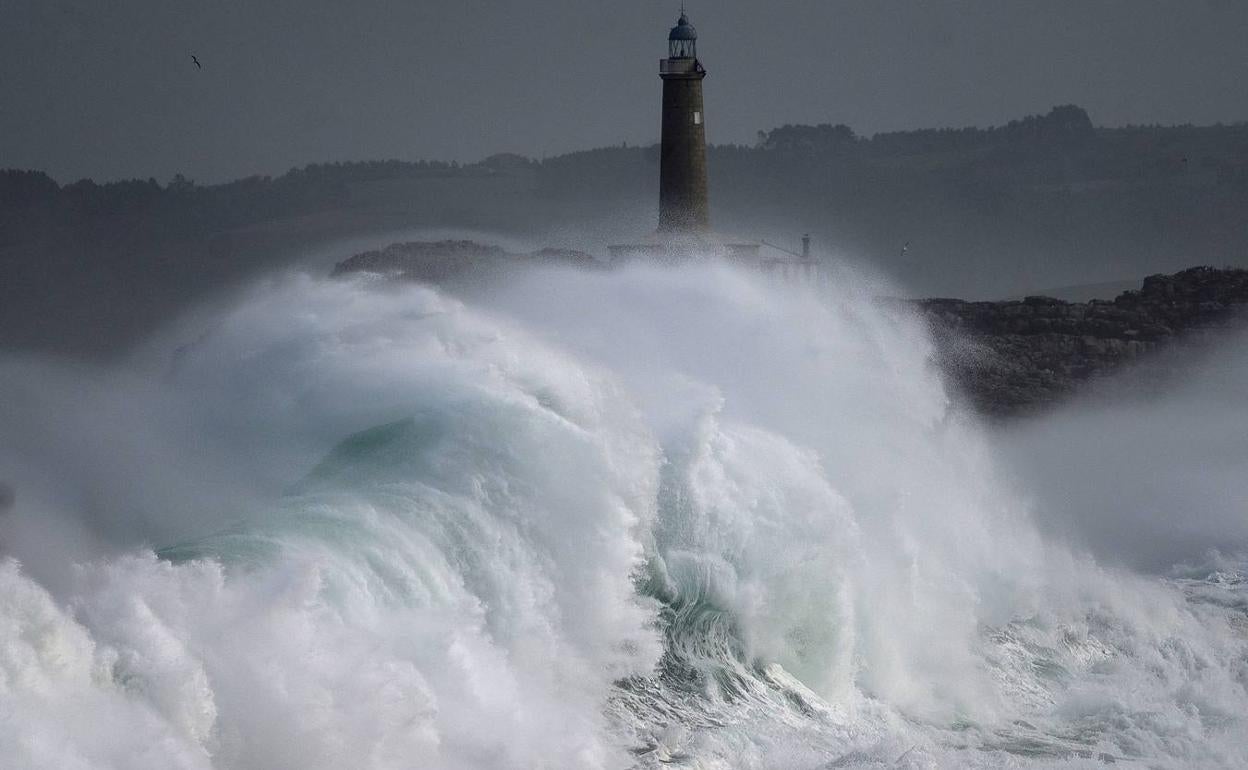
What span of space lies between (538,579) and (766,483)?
4.36 meters

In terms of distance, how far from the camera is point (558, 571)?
541 inches

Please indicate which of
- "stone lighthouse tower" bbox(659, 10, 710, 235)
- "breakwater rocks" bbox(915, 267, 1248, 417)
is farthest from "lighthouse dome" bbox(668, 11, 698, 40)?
"breakwater rocks" bbox(915, 267, 1248, 417)

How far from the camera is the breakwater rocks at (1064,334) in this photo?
1932 inches

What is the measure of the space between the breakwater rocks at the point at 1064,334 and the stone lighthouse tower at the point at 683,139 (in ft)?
38.7

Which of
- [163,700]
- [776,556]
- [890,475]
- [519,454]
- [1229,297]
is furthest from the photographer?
[1229,297]

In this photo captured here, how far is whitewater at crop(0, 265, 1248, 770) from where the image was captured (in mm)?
10383

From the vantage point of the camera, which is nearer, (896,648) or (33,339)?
(896,648)

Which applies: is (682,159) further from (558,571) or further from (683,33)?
Result: (558,571)

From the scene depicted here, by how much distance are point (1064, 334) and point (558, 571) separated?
42836 millimetres

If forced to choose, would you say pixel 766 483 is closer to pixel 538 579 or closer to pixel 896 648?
pixel 896 648

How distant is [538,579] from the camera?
1355 cm

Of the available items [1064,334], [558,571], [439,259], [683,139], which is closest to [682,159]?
[683,139]

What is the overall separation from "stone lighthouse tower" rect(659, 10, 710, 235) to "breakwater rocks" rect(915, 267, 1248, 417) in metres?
Result: 11.8

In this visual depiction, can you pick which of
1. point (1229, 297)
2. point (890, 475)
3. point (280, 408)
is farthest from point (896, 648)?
point (1229, 297)
